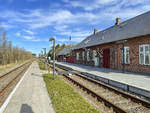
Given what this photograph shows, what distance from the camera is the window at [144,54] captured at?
1139cm

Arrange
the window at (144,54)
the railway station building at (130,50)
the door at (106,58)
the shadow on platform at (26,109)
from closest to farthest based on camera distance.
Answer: the shadow on platform at (26,109), the window at (144,54), the railway station building at (130,50), the door at (106,58)

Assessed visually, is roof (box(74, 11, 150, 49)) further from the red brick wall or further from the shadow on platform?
the shadow on platform

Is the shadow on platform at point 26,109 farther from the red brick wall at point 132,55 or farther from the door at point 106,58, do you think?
the door at point 106,58

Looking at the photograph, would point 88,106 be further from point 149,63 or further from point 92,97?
point 149,63

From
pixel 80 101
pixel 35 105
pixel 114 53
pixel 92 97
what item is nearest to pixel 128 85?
pixel 92 97

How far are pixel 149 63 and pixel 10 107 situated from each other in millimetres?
11682

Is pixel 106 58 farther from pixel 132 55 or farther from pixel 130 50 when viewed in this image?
pixel 132 55

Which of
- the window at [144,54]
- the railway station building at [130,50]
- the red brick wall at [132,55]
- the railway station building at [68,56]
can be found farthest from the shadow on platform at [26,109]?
the railway station building at [68,56]

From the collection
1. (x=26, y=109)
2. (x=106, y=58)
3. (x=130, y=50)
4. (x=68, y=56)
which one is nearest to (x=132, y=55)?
(x=130, y=50)

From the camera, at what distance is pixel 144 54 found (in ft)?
38.6

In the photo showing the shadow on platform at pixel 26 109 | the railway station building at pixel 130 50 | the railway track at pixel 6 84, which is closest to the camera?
the shadow on platform at pixel 26 109

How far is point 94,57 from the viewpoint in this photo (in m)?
20.7

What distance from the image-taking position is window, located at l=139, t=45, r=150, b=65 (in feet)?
37.4

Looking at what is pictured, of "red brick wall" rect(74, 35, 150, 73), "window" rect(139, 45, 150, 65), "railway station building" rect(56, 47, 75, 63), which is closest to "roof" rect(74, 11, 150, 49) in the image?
"red brick wall" rect(74, 35, 150, 73)
